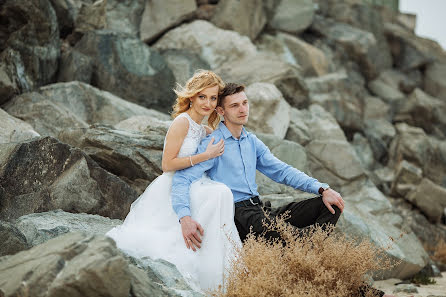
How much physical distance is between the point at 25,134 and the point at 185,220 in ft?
10.9

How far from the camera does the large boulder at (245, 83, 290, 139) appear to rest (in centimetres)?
928

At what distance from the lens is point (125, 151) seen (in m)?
6.11

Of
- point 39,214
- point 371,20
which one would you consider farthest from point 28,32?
point 371,20

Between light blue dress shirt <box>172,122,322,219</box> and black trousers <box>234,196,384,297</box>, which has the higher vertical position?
light blue dress shirt <box>172,122,322,219</box>

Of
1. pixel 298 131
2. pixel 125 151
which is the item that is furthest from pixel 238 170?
pixel 298 131

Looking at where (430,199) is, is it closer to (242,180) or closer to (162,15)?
(242,180)

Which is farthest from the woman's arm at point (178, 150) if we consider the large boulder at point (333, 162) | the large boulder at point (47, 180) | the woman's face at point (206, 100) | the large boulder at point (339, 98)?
the large boulder at point (339, 98)

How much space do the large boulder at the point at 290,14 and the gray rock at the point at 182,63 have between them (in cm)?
521

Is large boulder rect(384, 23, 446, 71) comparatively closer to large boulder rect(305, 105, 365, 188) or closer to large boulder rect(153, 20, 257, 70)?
Answer: large boulder rect(153, 20, 257, 70)

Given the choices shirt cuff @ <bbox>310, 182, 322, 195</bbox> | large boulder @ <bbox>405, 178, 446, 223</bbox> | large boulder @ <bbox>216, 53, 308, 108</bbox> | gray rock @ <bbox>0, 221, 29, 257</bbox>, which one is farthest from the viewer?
large boulder @ <bbox>405, 178, 446, 223</bbox>

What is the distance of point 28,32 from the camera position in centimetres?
907

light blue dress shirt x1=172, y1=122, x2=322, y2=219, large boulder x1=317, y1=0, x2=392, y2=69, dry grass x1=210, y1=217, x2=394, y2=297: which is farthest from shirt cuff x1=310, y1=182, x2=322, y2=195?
large boulder x1=317, y1=0, x2=392, y2=69

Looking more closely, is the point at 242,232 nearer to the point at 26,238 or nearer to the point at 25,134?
the point at 26,238

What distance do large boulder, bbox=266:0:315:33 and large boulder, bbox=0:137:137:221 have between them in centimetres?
1229
